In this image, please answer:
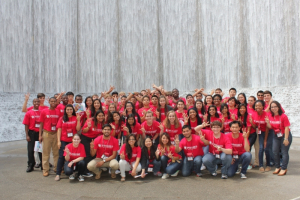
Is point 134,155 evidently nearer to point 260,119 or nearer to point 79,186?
point 79,186

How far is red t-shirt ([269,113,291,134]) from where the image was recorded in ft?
15.1

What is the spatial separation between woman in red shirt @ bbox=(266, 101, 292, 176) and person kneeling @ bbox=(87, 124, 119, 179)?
3008 millimetres

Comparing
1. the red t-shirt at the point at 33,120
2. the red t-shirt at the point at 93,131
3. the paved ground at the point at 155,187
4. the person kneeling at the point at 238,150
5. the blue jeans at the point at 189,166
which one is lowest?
the paved ground at the point at 155,187

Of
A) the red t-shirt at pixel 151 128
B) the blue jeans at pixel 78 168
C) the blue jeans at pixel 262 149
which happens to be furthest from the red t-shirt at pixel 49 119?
the blue jeans at pixel 262 149

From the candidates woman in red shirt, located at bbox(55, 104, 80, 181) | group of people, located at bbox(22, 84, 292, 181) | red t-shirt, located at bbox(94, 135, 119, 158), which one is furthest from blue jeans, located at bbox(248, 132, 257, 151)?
woman in red shirt, located at bbox(55, 104, 80, 181)

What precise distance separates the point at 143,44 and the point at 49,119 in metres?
7.70

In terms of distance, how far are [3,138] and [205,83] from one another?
336 inches

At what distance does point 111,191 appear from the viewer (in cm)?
391

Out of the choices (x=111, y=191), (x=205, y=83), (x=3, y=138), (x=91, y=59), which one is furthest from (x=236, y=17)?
(x=3, y=138)

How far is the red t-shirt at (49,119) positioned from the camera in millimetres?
5098

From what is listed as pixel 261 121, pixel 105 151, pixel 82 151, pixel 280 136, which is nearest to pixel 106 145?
pixel 105 151

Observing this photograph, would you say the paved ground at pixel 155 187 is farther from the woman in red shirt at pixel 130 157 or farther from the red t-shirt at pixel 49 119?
the red t-shirt at pixel 49 119

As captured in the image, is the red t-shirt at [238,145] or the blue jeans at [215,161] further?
the red t-shirt at [238,145]

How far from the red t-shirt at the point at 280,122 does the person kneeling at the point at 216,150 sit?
1011 millimetres
